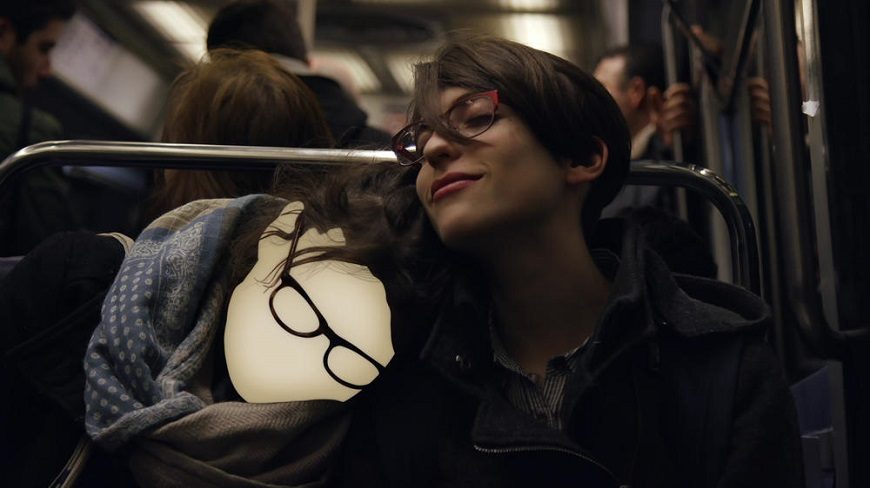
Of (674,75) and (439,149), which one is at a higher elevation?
(439,149)

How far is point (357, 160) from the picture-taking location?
2.12m

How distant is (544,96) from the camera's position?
1815 millimetres

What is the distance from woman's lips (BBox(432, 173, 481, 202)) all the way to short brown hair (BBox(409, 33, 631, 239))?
2.4 inches

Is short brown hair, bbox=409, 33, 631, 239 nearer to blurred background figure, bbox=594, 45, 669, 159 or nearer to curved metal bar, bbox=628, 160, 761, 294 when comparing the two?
curved metal bar, bbox=628, 160, 761, 294

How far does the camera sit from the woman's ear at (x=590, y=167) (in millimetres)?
1866

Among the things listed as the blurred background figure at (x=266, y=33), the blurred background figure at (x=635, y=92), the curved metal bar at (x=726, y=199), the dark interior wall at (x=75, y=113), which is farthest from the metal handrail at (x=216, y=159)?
the dark interior wall at (x=75, y=113)

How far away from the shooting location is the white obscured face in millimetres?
1759

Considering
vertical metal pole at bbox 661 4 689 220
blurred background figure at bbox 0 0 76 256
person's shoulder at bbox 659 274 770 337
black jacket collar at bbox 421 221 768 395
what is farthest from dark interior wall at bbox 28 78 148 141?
person's shoulder at bbox 659 274 770 337

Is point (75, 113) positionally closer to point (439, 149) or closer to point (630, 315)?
point (439, 149)

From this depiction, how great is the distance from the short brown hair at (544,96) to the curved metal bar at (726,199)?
25cm

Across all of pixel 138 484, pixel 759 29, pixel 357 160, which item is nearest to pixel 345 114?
pixel 357 160

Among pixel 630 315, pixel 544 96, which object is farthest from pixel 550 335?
pixel 544 96

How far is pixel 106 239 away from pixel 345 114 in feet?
3.40

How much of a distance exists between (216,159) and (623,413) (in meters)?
0.90
